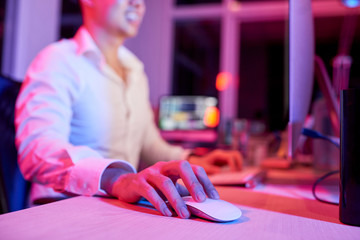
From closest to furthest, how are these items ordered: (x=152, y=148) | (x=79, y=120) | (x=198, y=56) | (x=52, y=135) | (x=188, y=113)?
1. (x=52, y=135)
2. (x=79, y=120)
3. (x=152, y=148)
4. (x=188, y=113)
5. (x=198, y=56)

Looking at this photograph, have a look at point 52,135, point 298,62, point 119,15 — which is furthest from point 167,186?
point 119,15

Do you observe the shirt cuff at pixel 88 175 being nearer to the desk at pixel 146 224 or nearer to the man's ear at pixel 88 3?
the desk at pixel 146 224

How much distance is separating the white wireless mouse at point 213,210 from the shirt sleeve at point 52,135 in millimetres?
236

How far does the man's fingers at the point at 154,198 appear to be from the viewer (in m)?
0.49

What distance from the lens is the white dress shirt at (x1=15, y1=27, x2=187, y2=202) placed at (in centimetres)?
73

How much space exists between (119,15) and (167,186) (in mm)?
1019

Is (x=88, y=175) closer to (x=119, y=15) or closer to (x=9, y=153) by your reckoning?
(x=9, y=153)

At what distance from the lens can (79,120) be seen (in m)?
1.20

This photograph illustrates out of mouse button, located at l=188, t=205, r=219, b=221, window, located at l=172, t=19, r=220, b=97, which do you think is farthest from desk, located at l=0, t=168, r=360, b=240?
window, located at l=172, t=19, r=220, b=97

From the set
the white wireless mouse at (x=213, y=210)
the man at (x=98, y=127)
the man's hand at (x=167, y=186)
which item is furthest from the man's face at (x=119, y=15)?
the white wireless mouse at (x=213, y=210)

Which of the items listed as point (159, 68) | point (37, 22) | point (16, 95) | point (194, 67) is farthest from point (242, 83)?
point (16, 95)

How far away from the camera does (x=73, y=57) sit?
1.21m

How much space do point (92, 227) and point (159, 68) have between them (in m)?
4.20

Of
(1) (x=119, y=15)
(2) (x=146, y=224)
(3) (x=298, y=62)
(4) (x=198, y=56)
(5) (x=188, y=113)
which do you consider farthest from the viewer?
(4) (x=198, y=56)
